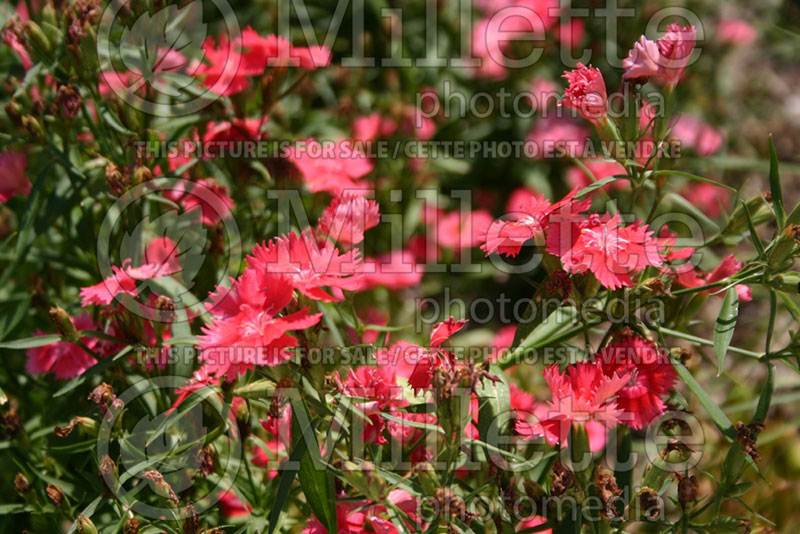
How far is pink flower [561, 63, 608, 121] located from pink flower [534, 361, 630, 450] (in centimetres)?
43

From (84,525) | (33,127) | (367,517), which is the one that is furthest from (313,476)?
(33,127)

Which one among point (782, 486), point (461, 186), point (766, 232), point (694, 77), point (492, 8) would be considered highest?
point (492, 8)

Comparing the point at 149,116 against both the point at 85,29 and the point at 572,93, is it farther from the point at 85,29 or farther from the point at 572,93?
→ the point at 572,93

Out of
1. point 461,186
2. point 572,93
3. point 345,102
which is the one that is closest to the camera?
point 572,93

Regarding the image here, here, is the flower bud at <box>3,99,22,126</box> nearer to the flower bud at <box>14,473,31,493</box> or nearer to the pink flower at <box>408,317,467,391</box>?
the flower bud at <box>14,473,31,493</box>

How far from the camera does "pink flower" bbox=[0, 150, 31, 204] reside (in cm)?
171

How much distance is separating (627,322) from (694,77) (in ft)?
7.12

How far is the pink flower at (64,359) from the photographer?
5.00 ft

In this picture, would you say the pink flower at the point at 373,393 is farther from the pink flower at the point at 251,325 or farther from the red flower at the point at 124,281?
the red flower at the point at 124,281

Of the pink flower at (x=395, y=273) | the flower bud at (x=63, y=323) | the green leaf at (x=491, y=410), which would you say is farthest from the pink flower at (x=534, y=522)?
the flower bud at (x=63, y=323)

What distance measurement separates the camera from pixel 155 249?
5.16ft

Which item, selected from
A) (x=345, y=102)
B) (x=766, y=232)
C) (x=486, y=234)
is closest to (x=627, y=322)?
(x=486, y=234)

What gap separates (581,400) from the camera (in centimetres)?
114

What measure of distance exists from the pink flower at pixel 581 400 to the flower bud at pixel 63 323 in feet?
2.80
